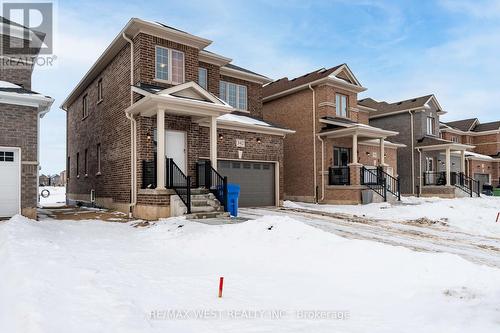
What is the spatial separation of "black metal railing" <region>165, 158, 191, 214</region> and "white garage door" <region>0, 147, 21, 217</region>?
5.09 meters

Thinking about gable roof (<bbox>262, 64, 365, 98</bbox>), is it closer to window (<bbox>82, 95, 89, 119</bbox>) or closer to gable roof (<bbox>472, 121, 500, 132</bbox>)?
window (<bbox>82, 95, 89, 119</bbox>)

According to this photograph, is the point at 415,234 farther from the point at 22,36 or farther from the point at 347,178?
the point at 22,36

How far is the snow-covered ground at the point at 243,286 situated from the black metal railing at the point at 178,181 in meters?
3.54

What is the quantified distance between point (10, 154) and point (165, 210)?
18.9 feet

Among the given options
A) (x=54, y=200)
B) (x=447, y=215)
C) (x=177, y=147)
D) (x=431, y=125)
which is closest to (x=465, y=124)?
(x=431, y=125)

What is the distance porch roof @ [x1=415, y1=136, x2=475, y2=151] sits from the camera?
26703 millimetres

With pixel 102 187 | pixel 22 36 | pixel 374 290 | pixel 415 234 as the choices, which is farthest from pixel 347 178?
pixel 22 36

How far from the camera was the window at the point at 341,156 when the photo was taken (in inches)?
877

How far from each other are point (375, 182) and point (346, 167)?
2.11m

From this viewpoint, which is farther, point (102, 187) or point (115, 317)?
point (102, 187)

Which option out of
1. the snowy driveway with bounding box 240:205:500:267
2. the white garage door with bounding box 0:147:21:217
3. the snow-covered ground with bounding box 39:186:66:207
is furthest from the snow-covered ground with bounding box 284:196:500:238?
the snow-covered ground with bounding box 39:186:66:207

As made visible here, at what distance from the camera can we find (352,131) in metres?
19.9

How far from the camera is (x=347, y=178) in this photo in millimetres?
20578

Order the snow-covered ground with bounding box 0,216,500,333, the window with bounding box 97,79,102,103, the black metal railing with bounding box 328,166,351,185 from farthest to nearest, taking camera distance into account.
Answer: the black metal railing with bounding box 328,166,351,185 → the window with bounding box 97,79,102,103 → the snow-covered ground with bounding box 0,216,500,333
